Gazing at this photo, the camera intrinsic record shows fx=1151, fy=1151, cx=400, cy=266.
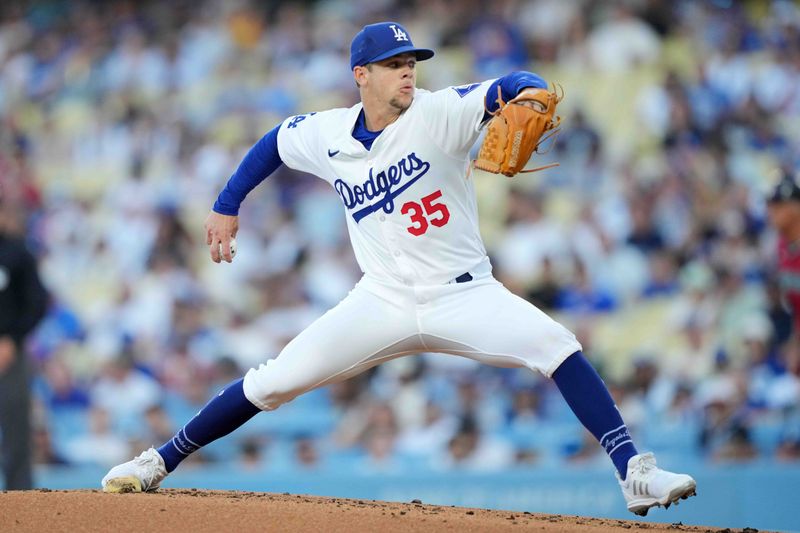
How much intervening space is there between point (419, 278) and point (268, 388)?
735mm

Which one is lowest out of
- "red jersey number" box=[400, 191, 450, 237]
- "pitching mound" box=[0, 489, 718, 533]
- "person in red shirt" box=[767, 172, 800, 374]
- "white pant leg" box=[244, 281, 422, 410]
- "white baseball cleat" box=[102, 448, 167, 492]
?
"pitching mound" box=[0, 489, 718, 533]

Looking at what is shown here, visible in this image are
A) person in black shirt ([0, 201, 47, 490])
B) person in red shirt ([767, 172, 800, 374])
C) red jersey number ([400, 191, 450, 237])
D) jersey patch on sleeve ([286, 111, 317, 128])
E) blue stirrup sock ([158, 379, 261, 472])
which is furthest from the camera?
person in black shirt ([0, 201, 47, 490])

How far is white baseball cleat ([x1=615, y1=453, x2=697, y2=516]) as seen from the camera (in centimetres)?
395

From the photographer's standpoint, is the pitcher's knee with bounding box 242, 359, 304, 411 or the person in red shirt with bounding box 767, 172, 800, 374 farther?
the person in red shirt with bounding box 767, 172, 800, 374

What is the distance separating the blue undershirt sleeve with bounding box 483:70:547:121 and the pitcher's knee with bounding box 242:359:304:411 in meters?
1.27

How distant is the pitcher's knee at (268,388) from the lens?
4449 mm

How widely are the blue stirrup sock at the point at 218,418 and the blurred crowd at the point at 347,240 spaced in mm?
3558

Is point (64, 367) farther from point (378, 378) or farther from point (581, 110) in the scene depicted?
point (581, 110)

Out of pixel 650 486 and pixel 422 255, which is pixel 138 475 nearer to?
pixel 422 255

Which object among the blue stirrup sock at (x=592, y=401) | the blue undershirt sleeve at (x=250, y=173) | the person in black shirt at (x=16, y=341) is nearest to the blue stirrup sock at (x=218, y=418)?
the blue undershirt sleeve at (x=250, y=173)

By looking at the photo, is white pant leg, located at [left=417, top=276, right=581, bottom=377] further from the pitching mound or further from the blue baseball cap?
the blue baseball cap

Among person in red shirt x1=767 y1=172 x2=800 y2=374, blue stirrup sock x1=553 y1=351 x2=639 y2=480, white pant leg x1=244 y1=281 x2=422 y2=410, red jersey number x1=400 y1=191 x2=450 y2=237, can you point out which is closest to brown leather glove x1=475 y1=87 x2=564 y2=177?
red jersey number x1=400 y1=191 x2=450 y2=237

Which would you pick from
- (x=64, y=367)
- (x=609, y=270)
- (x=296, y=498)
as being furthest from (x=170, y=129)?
(x=296, y=498)

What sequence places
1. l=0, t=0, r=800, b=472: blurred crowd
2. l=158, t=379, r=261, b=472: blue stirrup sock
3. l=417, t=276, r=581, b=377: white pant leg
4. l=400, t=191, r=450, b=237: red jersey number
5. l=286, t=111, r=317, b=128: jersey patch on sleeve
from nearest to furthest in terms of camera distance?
l=417, t=276, r=581, b=377: white pant leg → l=400, t=191, r=450, b=237: red jersey number → l=158, t=379, r=261, b=472: blue stirrup sock → l=286, t=111, r=317, b=128: jersey patch on sleeve → l=0, t=0, r=800, b=472: blurred crowd
